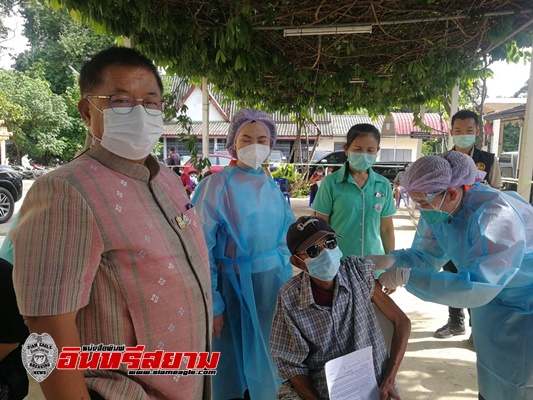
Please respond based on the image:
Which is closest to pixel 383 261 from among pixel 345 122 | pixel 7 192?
pixel 7 192

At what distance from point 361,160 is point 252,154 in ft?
3.56

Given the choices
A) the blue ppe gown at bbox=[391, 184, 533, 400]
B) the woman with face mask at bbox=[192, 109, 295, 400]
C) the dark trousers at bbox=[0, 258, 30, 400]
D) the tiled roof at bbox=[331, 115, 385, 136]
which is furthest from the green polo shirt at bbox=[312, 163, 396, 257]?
the tiled roof at bbox=[331, 115, 385, 136]

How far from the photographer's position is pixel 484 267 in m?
1.55

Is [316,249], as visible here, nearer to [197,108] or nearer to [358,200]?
[358,200]

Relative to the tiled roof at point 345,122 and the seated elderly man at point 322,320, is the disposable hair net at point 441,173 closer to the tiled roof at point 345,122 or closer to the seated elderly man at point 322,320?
the seated elderly man at point 322,320

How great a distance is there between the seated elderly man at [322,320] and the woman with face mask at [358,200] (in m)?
1.17

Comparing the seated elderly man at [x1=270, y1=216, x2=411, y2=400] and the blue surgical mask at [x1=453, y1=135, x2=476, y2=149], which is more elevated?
the blue surgical mask at [x1=453, y1=135, x2=476, y2=149]

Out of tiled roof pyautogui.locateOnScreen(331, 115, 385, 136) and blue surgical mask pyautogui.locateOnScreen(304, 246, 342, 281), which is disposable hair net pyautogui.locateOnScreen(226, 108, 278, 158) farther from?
tiled roof pyautogui.locateOnScreen(331, 115, 385, 136)

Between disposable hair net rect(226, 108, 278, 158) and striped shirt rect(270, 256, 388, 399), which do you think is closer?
striped shirt rect(270, 256, 388, 399)

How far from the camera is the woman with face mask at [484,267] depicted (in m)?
1.56

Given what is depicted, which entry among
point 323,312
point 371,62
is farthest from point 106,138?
point 371,62

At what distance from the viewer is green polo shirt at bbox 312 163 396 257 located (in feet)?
9.78

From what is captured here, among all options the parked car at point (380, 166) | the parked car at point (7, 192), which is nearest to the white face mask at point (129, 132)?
the parked car at point (7, 192)

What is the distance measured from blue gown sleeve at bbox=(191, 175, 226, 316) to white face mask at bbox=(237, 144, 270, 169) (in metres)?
0.25
